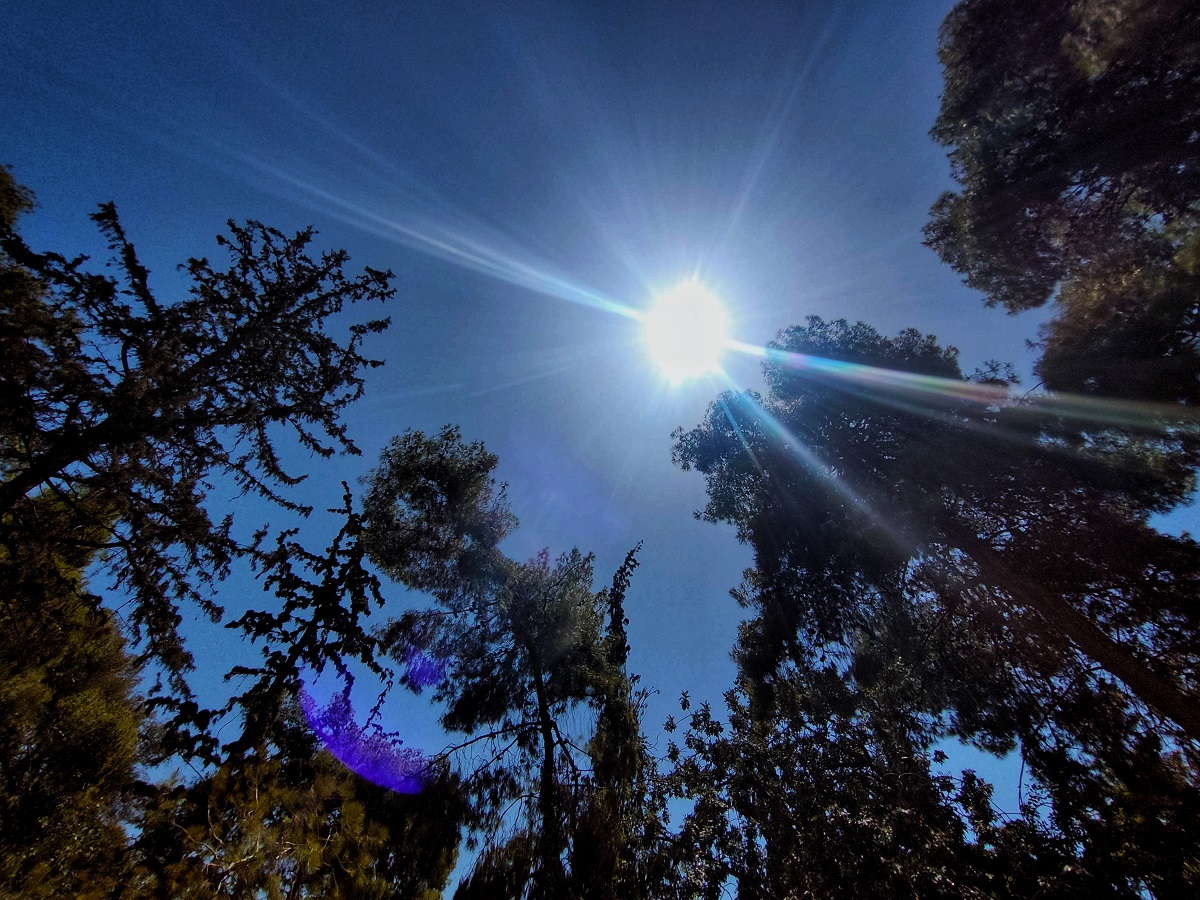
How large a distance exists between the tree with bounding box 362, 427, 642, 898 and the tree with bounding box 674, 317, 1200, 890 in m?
3.48

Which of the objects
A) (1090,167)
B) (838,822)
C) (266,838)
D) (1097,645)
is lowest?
(266,838)

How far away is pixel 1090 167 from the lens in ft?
25.4

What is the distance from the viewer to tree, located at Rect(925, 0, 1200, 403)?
21.9 feet

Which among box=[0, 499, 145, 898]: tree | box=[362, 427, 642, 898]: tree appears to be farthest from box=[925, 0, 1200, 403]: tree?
box=[0, 499, 145, 898]: tree

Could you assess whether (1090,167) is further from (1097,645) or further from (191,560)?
(191,560)

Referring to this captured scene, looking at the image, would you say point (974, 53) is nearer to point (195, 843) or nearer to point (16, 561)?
point (195, 843)

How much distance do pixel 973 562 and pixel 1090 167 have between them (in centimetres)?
760

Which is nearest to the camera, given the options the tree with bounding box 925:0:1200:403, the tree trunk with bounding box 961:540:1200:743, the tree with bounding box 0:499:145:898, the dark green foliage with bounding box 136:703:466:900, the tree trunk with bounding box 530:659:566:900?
the dark green foliage with bounding box 136:703:466:900

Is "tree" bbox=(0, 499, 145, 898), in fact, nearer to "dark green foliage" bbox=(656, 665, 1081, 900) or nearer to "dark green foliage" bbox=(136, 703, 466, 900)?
"dark green foliage" bbox=(136, 703, 466, 900)

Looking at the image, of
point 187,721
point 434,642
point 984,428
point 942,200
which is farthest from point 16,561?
point 942,200

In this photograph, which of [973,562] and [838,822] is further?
[973,562]

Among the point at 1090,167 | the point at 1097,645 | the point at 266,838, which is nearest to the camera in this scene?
the point at 266,838

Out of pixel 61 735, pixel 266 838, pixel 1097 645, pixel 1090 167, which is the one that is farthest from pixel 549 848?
pixel 61 735

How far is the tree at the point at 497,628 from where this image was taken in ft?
26.9
